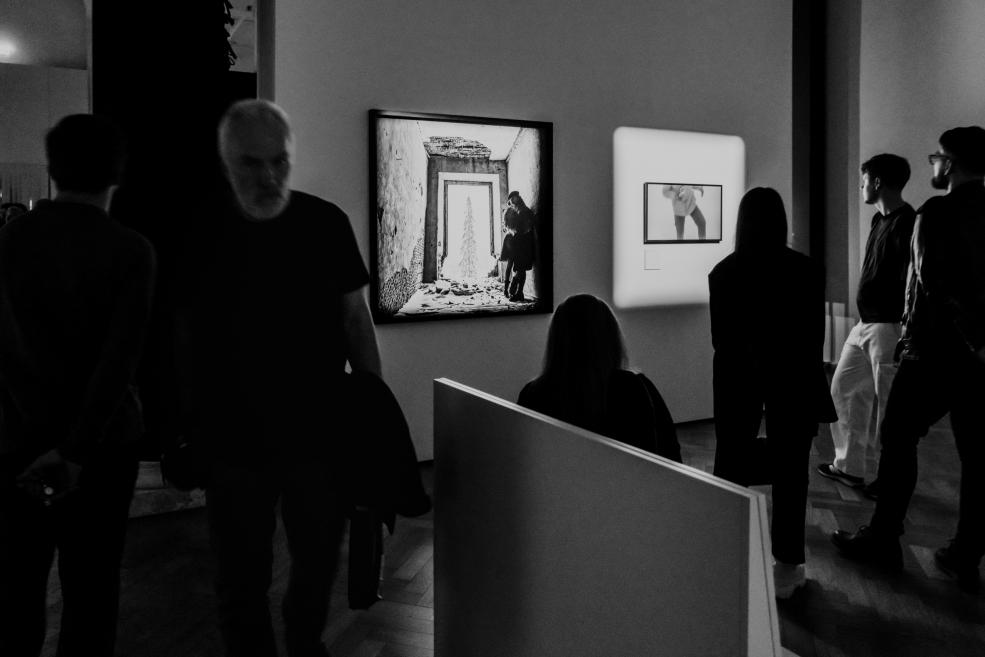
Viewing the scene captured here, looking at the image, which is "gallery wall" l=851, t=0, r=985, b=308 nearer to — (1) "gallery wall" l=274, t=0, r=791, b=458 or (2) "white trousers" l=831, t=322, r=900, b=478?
(1) "gallery wall" l=274, t=0, r=791, b=458

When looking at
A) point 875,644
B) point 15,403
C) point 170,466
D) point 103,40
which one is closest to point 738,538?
point 170,466

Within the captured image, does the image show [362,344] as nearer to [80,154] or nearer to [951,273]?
[80,154]

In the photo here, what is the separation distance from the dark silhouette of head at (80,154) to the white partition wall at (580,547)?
3.33 feet

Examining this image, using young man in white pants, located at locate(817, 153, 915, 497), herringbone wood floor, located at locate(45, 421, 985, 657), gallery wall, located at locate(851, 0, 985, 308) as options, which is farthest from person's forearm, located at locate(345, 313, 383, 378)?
gallery wall, located at locate(851, 0, 985, 308)

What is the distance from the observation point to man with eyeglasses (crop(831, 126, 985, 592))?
312 cm

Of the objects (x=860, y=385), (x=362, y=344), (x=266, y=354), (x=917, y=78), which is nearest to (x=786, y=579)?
(x=860, y=385)

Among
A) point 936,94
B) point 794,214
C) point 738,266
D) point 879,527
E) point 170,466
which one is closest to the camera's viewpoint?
point 170,466

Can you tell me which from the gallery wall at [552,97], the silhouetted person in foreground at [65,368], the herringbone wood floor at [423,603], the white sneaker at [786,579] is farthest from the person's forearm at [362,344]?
the gallery wall at [552,97]

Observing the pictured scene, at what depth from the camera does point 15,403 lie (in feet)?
6.14

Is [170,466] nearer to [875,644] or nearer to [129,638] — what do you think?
[129,638]

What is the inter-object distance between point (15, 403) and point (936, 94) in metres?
7.48

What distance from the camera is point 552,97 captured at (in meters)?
5.65

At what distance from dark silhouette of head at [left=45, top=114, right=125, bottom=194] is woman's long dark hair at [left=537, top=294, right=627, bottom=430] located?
48.4 inches

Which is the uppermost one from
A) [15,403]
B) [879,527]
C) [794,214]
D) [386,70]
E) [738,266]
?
[386,70]
